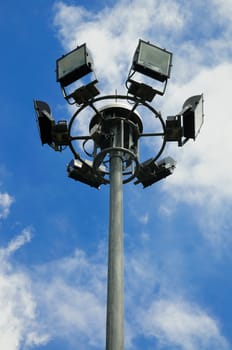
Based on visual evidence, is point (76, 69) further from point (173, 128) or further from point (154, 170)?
point (154, 170)

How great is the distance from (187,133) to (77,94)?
3.40m

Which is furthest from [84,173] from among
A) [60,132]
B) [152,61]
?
[152,61]

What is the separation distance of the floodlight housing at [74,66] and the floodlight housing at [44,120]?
94cm

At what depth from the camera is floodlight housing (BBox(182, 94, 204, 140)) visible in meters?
17.1

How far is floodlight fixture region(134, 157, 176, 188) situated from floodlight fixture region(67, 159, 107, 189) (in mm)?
1213

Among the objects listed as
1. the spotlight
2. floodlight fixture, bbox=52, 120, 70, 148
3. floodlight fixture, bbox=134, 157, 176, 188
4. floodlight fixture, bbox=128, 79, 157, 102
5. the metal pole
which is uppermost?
the spotlight

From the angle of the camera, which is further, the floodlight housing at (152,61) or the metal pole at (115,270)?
the floodlight housing at (152,61)

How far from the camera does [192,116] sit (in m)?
17.1

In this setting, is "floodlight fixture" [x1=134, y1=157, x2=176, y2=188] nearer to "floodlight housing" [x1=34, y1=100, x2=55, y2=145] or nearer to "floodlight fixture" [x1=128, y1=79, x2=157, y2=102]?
"floodlight fixture" [x1=128, y1=79, x2=157, y2=102]

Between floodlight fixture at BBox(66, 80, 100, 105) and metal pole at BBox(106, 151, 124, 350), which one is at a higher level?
floodlight fixture at BBox(66, 80, 100, 105)

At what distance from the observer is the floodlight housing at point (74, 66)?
16750mm

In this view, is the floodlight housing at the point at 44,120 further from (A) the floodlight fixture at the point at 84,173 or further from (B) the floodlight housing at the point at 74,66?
(A) the floodlight fixture at the point at 84,173

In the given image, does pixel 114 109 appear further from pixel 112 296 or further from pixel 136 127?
pixel 112 296

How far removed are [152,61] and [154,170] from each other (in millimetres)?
3467
